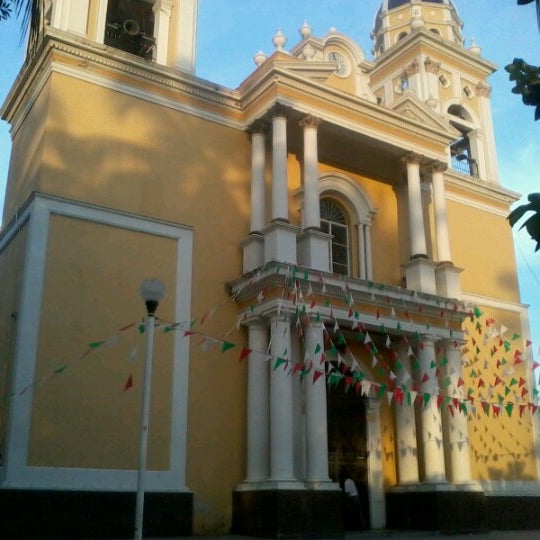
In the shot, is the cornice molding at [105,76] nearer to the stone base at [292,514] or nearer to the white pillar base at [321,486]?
the white pillar base at [321,486]

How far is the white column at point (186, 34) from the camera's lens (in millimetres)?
15773

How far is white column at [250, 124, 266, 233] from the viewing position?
1484 centimetres

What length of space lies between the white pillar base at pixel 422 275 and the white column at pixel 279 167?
329 cm

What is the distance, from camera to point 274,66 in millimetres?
14797

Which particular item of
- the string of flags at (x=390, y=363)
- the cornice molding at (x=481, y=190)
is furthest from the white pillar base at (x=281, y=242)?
the cornice molding at (x=481, y=190)

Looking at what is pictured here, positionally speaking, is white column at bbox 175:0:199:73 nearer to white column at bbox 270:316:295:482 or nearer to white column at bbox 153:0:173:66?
white column at bbox 153:0:173:66

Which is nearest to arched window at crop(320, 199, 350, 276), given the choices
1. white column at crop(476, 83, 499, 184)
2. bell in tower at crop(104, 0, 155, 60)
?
bell in tower at crop(104, 0, 155, 60)

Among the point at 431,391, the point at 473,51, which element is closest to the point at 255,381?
the point at 431,391

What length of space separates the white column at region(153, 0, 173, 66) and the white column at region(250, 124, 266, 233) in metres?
2.48

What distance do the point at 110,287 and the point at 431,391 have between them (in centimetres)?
649

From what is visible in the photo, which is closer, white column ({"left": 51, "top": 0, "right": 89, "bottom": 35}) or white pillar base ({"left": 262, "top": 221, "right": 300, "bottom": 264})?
white pillar base ({"left": 262, "top": 221, "right": 300, "bottom": 264})

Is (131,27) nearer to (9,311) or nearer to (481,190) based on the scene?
(9,311)

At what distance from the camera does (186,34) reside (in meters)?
16.1

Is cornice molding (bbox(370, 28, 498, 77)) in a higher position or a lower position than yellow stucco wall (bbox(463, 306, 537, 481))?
higher
